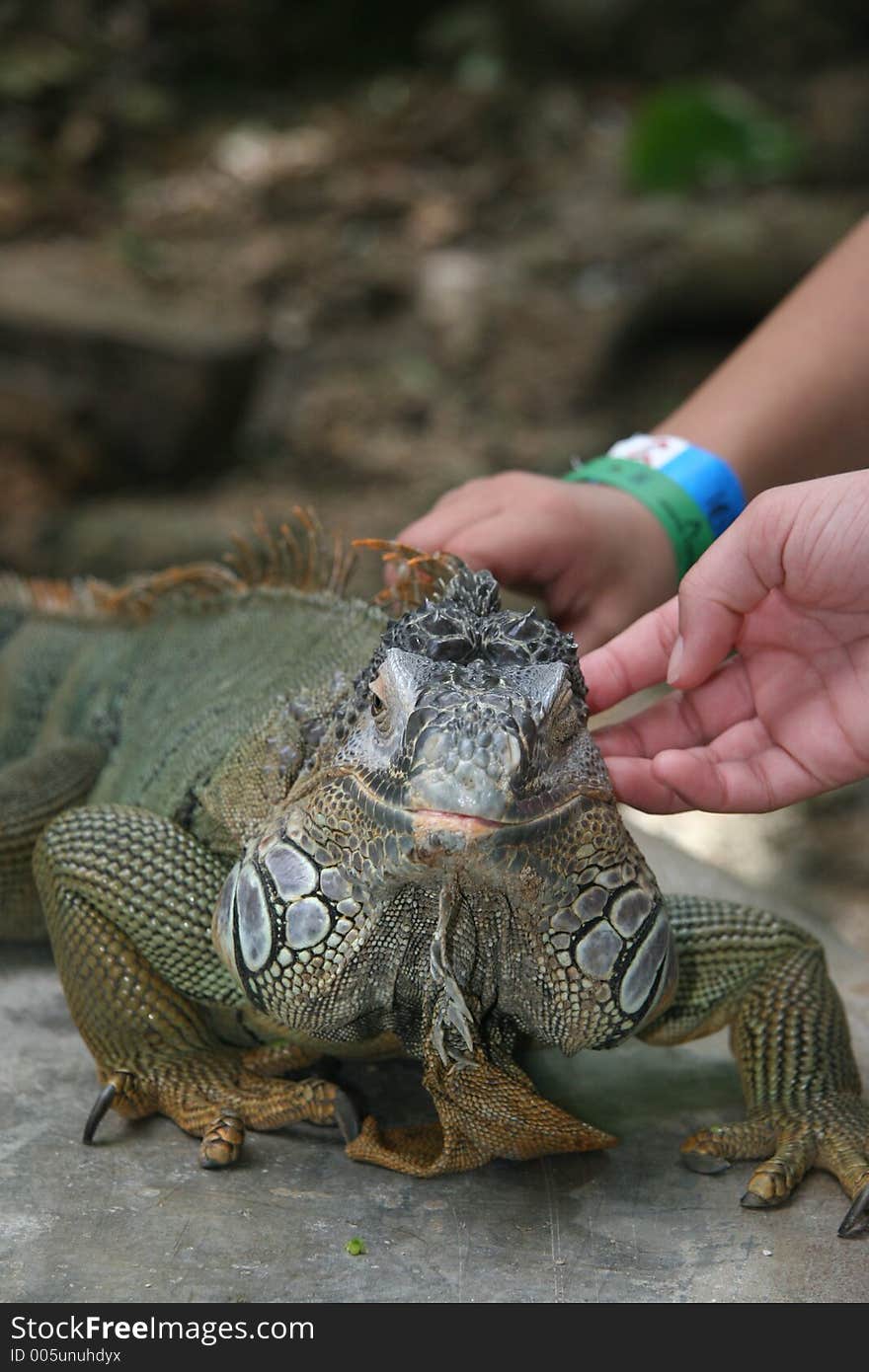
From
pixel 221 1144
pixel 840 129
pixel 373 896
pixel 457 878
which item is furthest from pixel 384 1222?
pixel 840 129

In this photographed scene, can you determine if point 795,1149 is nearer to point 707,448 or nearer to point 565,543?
point 565,543

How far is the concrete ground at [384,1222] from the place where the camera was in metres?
2.76

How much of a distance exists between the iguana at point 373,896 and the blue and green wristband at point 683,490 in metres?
1.00

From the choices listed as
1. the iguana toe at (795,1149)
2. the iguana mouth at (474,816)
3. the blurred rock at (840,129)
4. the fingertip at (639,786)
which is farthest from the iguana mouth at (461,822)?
the blurred rock at (840,129)

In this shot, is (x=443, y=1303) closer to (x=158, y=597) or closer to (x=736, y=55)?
(x=158, y=597)

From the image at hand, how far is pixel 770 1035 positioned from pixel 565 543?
1.50m

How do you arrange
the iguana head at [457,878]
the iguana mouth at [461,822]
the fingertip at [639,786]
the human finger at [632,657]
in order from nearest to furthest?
the iguana mouth at [461,822], the iguana head at [457,878], the fingertip at [639,786], the human finger at [632,657]

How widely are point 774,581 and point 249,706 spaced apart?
144 centimetres

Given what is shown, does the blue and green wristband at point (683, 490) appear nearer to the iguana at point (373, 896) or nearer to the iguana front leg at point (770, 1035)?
the iguana at point (373, 896)

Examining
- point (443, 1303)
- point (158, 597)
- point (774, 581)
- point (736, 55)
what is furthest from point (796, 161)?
point (443, 1303)

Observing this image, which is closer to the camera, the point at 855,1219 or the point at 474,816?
the point at 474,816

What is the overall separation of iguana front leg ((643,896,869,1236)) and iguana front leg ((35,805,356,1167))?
941 mm

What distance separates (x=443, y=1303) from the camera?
2.70 m

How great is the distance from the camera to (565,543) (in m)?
4.10
